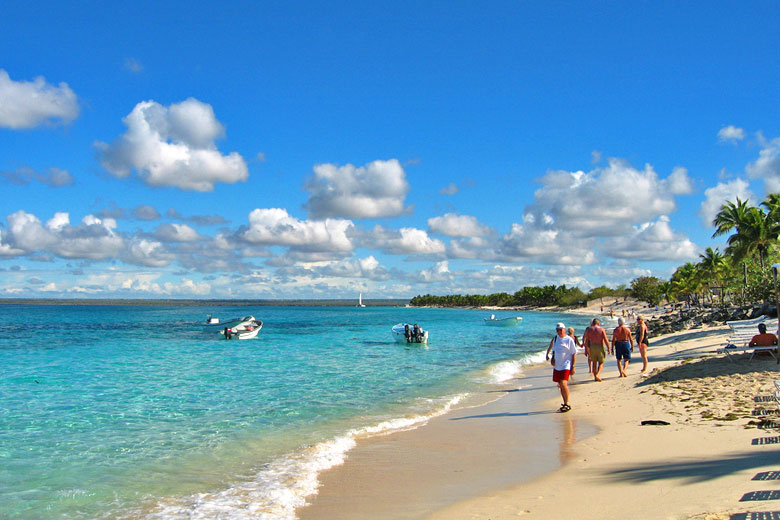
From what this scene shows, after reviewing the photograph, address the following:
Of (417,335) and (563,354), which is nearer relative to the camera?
(563,354)

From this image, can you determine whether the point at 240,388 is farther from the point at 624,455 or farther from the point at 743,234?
the point at 743,234

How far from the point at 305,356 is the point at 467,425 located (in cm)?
1980

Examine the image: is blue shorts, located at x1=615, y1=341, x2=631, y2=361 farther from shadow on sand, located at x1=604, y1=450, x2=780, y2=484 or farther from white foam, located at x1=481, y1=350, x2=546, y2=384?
shadow on sand, located at x1=604, y1=450, x2=780, y2=484

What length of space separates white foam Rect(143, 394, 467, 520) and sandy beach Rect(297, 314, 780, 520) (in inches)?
10.8

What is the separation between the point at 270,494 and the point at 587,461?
15.5 feet

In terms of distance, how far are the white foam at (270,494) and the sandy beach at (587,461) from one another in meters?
0.27

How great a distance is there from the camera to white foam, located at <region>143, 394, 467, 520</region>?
264 inches

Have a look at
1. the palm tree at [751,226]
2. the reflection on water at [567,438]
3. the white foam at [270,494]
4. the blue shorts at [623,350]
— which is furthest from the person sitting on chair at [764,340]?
the palm tree at [751,226]

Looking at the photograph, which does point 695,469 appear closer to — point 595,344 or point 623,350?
point 595,344

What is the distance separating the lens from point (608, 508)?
559cm

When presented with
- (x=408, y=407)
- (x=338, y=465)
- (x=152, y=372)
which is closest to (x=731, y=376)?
(x=408, y=407)

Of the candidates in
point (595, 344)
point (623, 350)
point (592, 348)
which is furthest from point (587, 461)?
point (623, 350)

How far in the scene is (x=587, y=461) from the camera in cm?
790

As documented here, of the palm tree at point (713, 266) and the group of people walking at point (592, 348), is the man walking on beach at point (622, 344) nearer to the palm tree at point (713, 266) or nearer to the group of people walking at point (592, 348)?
the group of people walking at point (592, 348)
